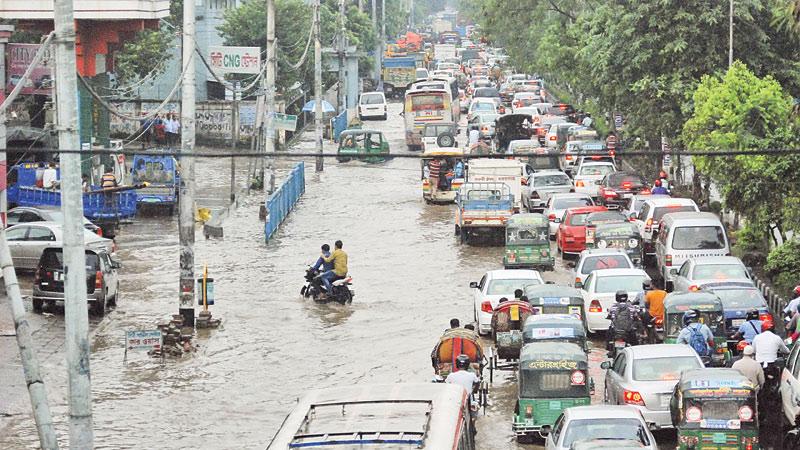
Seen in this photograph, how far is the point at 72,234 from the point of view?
58.7ft

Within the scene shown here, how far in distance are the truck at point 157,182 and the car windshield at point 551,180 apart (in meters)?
11.8

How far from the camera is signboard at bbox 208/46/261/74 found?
42.1 m

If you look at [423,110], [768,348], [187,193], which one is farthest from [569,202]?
[423,110]

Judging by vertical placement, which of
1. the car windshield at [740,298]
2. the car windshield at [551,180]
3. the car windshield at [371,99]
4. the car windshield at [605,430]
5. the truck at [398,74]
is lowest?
the car windshield at [605,430]

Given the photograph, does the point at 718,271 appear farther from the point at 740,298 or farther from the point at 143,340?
the point at 143,340

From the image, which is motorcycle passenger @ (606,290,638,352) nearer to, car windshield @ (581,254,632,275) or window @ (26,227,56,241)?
car windshield @ (581,254,632,275)

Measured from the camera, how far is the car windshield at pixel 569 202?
40.5 meters

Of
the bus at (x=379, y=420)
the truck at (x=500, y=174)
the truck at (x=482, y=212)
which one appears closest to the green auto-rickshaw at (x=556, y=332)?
the bus at (x=379, y=420)

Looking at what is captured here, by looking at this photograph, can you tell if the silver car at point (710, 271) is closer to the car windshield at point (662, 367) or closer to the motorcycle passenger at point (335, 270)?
the motorcycle passenger at point (335, 270)

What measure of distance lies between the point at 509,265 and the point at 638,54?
47.0 ft

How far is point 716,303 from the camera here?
23.7m

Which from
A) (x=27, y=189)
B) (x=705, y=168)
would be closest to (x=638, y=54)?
(x=705, y=168)

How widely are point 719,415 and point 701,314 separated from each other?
6.00 metres

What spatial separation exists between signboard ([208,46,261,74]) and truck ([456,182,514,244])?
7584 mm
